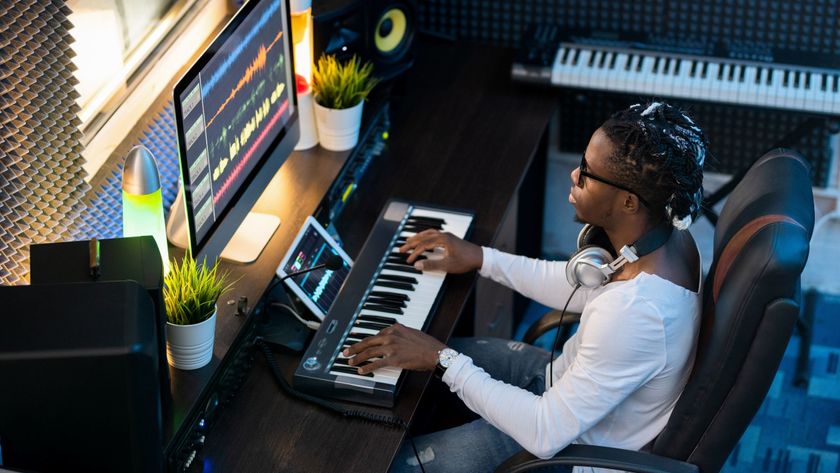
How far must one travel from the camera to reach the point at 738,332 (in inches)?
84.2

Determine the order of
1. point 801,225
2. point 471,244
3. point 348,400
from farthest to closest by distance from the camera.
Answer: point 471,244, point 348,400, point 801,225

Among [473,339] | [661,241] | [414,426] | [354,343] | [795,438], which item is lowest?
[795,438]

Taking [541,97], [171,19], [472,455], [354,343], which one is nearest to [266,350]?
[354,343]

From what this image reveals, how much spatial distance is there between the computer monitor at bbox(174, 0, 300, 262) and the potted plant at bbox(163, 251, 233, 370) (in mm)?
99

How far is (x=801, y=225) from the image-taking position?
2191 mm

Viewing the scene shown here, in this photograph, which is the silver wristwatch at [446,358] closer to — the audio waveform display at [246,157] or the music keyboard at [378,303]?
the music keyboard at [378,303]

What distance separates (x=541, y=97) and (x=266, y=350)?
1501 mm

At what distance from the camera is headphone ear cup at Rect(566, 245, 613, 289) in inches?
92.6

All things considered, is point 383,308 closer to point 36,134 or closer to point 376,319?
point 376,319

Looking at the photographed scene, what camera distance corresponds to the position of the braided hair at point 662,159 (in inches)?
86.9

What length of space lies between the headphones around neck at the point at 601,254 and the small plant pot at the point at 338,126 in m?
0.87

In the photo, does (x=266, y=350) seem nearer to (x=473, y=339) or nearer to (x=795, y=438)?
(x=473, y=339)

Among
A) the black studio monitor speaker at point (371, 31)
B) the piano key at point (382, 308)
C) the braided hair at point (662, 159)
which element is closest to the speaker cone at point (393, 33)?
the black studio monitor speaker at point (371, 31)

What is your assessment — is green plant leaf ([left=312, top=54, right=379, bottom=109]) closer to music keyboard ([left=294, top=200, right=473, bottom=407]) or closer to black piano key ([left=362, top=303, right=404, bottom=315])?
music keyboard ([left=294, top=200, right=473, bottom=407])
